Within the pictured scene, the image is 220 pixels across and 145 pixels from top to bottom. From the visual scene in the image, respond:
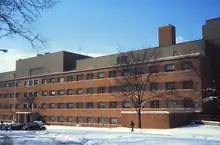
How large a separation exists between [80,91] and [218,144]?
55515 mm

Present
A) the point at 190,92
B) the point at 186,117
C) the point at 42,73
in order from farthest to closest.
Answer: the point at 42,73, the point at 190,92, the point at 186,117

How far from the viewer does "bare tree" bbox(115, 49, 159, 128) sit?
60.2 metres

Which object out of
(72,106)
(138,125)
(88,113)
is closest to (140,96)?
(138,125)

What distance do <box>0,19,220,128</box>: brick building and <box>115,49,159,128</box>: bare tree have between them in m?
0.94

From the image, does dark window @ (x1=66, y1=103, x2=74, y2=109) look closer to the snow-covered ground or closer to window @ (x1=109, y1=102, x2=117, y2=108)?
window @ (x1=109, y1=102, x2=117, y2=108)

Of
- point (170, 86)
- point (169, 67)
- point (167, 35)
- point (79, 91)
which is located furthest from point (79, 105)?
point (167, 35)

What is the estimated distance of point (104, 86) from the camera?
68250 mm

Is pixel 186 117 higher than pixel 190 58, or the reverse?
pixel 190 58

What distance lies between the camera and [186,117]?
5034 centimetres

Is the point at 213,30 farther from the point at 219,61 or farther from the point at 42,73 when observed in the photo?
the point at 42,73

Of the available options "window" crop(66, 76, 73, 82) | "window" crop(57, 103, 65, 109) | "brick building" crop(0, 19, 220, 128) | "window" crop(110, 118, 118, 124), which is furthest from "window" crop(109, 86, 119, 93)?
"window" crop(57, 103, 65, 109)

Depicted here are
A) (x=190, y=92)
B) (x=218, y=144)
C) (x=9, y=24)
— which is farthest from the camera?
(x=190, y=92)

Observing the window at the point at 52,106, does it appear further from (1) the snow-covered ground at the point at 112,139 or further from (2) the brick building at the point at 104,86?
(1) the snow-covered ground at the point at 112,139

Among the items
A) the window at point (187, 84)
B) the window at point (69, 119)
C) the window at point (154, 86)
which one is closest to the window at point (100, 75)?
the window at point (69, 119)
